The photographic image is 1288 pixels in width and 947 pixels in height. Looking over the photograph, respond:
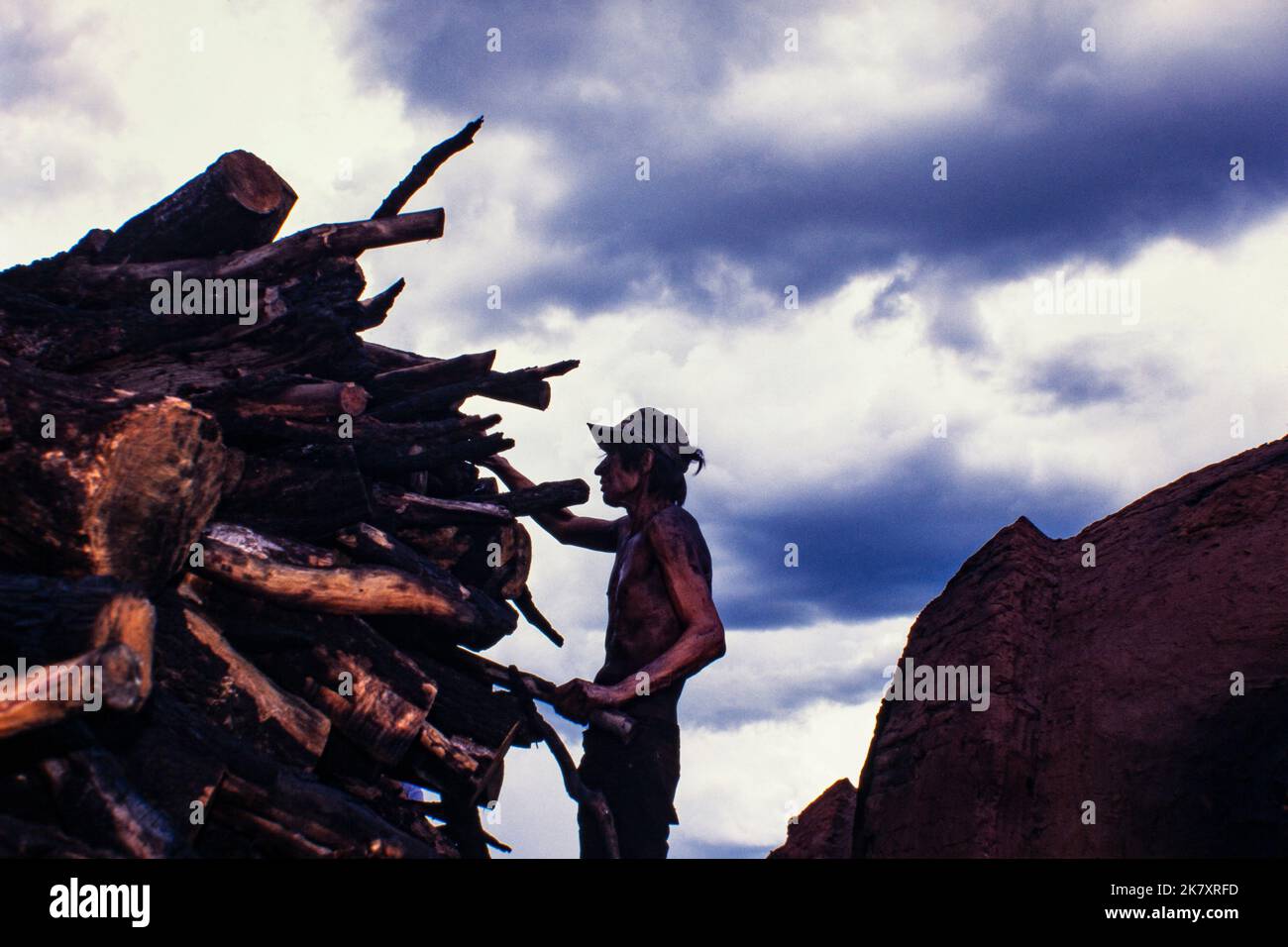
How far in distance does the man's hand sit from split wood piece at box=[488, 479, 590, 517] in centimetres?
126

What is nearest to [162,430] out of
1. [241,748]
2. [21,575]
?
[21,575]

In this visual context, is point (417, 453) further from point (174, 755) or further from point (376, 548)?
point (174, 755)

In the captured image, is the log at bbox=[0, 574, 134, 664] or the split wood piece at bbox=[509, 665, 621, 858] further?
the split wood piece at bbox=[509, 665, 621, 858]

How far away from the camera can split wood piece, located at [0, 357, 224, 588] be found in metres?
4.45

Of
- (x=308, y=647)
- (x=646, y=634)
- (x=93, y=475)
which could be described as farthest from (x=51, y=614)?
A: (x=646, y=634)

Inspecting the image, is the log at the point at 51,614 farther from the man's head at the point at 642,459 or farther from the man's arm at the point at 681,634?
the man's head at the point at 642,459

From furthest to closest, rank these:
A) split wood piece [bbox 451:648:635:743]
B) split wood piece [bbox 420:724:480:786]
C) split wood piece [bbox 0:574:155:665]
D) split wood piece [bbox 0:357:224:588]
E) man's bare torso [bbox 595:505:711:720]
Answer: man's bare torso [bbox 595:505:711:720], split wood piece [bbox 451:648:635:743], split wood piece [bbox 420:724:480:786], split wood piece [bbox 0:357:224:588], split wood piece [bbox 0:574:155:665]

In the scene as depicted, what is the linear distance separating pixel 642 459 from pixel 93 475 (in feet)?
10.4

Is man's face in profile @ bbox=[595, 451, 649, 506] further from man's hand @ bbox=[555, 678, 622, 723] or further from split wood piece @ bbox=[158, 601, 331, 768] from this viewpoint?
split wood piece @ bbox=[158, 601, 331, 768]

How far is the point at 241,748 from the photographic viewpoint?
4.15 metres

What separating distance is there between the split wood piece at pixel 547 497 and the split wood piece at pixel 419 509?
0.38 m

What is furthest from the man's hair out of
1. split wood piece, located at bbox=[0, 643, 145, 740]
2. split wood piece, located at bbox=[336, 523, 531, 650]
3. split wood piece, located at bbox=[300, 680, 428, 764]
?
split wood piece, located at bbox=[0, 643, 145, 740]

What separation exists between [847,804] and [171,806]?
375 cm
